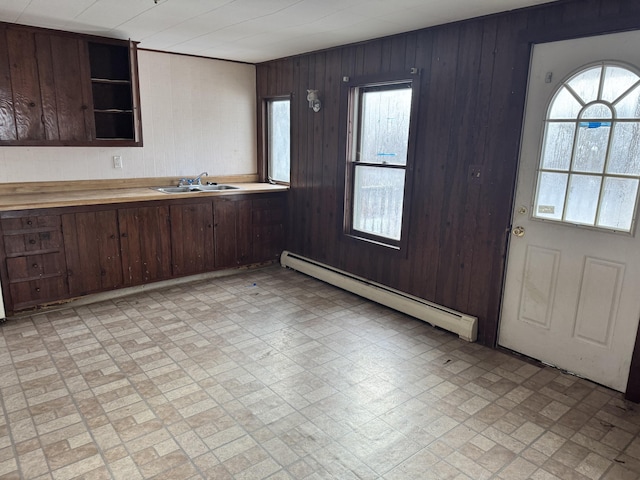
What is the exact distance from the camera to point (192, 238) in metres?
4.60

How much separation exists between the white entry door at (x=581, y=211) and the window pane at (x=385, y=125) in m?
1.13

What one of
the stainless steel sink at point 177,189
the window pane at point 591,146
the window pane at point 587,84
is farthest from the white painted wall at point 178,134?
the window pane at point 591,146

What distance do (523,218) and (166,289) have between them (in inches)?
134

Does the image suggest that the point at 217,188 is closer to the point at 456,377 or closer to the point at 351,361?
the point at 351,361

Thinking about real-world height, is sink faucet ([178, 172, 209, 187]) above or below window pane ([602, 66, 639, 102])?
below

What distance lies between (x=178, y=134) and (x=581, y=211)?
4.02 metres

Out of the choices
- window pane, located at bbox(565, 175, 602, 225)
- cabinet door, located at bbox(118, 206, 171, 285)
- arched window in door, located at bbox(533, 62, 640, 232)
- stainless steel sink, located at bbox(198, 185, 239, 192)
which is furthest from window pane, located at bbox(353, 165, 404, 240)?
cabinet door, located at bbox(118, 206, 171, 285)

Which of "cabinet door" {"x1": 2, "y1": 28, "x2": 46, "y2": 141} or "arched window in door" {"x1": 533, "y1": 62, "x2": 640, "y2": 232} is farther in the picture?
"cabinet door" {"x1": 2, "y1": 28, "x2": 46, "y2": 141}

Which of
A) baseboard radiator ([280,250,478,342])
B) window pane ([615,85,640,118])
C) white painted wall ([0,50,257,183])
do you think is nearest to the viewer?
window pane ([615,85,640,118])

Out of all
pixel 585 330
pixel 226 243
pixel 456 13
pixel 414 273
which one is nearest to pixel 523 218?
pixel 585 330

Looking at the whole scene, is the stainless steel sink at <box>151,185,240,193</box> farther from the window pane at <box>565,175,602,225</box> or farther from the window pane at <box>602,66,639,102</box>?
the window pane at <box>602,66,639,102</box>

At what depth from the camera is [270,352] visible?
3172 millimetres

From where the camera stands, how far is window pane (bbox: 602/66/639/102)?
250cm

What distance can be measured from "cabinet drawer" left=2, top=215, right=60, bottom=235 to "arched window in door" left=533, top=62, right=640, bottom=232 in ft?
12.6
